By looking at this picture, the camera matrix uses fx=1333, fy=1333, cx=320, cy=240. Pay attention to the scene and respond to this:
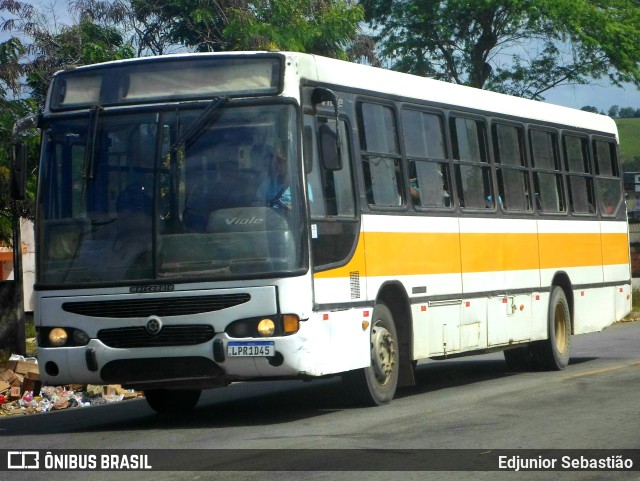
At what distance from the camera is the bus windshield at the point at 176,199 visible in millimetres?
10820

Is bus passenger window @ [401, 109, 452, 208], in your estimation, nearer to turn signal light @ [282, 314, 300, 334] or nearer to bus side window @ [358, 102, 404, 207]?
bus side window @ [358, 102, 404, 207]

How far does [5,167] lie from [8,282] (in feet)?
5.95

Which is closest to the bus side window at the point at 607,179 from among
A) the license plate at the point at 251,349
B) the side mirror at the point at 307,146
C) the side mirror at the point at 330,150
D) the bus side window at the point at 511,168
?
the bus side window at the point at 511,168

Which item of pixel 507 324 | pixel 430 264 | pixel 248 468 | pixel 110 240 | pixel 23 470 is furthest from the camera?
pixel 507 324

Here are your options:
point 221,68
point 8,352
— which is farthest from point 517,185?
point 8,352

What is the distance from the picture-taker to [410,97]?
44.5 feet

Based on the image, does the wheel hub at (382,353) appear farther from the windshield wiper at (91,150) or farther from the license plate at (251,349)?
the windshield wiper at (91,150)

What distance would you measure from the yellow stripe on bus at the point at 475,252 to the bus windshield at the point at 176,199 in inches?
26.6

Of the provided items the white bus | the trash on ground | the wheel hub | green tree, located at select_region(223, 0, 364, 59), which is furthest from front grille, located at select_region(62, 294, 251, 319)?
green tree, located at select_region(223, 0, 364, 59)

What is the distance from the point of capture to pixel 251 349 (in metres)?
10.7

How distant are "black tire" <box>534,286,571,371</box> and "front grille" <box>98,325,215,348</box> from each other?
22.4 ft

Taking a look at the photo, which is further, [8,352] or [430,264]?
[8,352]

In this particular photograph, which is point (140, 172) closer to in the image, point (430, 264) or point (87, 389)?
point (430, 264)

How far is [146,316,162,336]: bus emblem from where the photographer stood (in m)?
10.9
